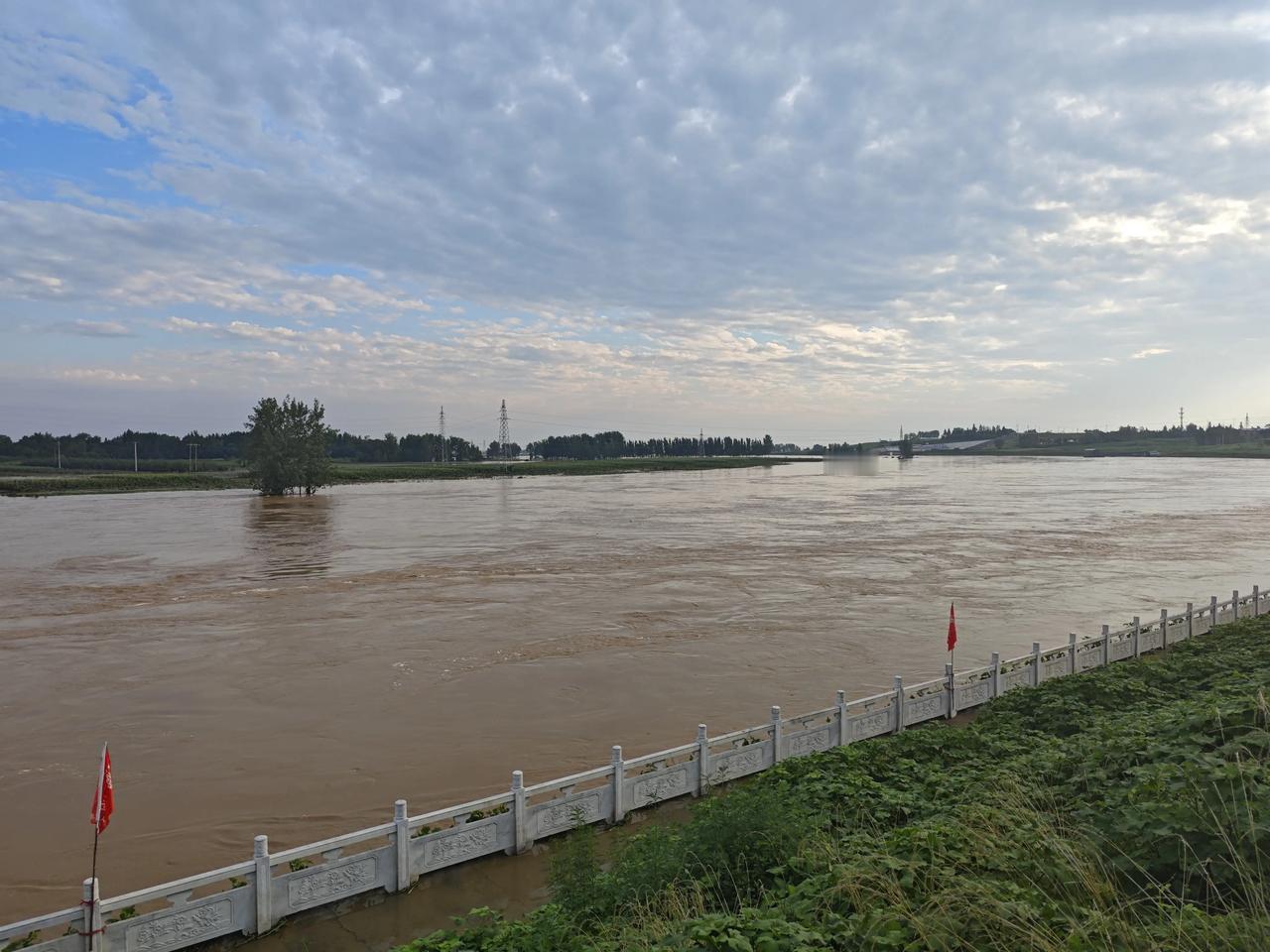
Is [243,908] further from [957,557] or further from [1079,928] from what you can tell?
[957,557]

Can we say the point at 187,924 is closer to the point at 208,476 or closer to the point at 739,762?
the point at 739,762

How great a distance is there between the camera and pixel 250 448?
9562 centimetres

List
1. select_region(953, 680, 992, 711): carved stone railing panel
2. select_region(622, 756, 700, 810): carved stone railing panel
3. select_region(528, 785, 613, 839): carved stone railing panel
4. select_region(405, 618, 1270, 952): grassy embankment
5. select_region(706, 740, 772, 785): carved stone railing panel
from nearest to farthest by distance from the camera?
1. select_region(405, 618, 1270, 952): grassy embankment
2. select_region(528, 785, 613, 839): carved stone railing panel
3. select_region(622, 756, 700, 810): carved stone railing panel
4. select_region(706, 740, 772, 785): carved stone railing panel
5. select_region(953, 680, 992, 711): carved stone railing panel

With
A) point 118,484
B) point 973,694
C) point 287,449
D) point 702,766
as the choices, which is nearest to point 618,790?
point 702,766

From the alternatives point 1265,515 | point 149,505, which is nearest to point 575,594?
point 1265,515

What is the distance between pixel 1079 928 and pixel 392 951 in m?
5.52

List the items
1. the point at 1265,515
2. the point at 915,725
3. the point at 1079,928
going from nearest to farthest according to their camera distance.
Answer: the point at 1079,928, the point at 915,725, the point at 1265,515

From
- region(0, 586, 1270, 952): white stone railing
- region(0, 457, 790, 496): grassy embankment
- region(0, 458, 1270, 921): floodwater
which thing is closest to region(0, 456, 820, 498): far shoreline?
region(0, 457, 790, 496): grassy embankment

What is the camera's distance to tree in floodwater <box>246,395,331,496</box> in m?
93.6

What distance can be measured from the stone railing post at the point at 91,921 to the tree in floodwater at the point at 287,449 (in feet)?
308

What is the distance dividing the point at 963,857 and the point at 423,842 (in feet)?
19.0

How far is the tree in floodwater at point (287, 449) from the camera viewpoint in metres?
93.6

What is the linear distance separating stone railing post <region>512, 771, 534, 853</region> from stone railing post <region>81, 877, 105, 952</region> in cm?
416

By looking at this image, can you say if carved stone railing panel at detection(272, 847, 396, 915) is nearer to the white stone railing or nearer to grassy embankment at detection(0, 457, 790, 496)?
the white stone railing
